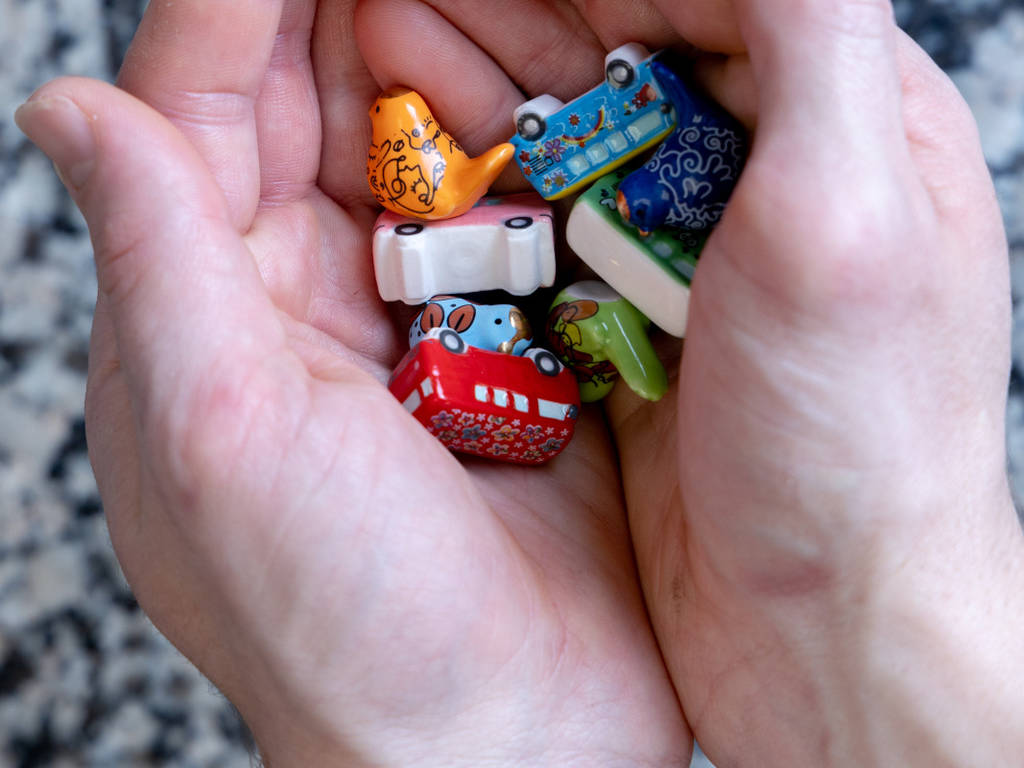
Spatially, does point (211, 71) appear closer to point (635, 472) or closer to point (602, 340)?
point (602, 340)

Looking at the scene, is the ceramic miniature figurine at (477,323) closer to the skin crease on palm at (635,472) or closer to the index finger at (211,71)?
the skin crease on palm at (635,472)

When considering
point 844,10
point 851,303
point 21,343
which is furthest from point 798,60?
point 21,343

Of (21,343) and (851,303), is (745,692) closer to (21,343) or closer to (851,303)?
(851,303)

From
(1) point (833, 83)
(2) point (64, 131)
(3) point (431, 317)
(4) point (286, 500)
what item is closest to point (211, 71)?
(2) point (64, 131)

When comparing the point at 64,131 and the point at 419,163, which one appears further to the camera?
the point at 419,163

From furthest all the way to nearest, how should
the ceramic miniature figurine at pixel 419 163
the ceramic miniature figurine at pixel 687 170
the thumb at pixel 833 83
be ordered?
1. the ceramic miniature figurine at pixel 419 163
2. the ceramic miniature figurine at pixel 687 170
3. the thumb at pixel 833 83

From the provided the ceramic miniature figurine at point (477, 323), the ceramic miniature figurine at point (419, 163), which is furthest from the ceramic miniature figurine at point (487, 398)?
the ceramic miniature figurine at point (419, 163)
